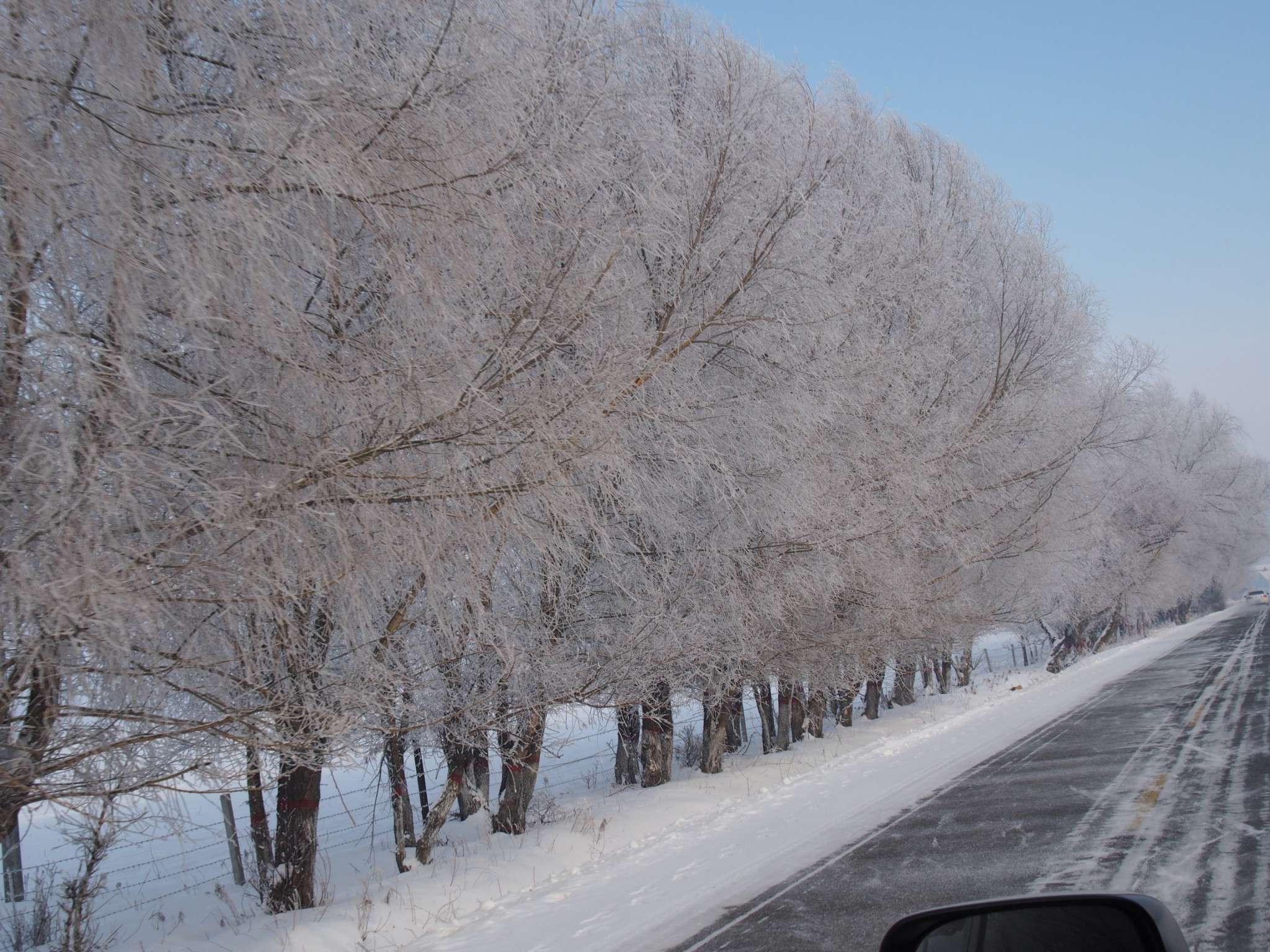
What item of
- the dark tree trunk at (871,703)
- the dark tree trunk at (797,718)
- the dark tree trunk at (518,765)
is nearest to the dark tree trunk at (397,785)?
the dark tree trunk at (518,765)

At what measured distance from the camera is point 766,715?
1698cm

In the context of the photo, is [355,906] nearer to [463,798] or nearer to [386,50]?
[463,798]

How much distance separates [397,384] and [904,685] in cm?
2101

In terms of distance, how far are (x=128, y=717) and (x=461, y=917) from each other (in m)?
3.76

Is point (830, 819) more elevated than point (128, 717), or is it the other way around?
point (128, 717)

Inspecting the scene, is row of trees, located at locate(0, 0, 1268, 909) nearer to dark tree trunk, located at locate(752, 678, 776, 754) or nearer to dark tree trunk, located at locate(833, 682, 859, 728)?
A: dark tree trunk, located at locate(833, 682, 859, 728)

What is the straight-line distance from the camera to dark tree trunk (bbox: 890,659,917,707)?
760 inches

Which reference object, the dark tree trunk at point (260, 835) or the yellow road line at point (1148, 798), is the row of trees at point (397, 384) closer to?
the dark tree trunk at point (260, 835)

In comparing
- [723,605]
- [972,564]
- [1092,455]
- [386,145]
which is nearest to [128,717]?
[386,145]

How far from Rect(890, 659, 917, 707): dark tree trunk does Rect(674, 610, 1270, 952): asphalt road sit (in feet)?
20.8

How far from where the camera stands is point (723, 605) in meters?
10.5

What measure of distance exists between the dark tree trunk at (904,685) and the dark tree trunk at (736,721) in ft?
11.5

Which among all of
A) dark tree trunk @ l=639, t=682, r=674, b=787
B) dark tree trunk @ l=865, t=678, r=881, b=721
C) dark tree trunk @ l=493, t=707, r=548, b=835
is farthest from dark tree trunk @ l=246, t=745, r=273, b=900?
dark tree trunk @ l=865, t=678, r=881, b=721

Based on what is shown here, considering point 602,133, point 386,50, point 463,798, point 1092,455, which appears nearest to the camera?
point 386,50
